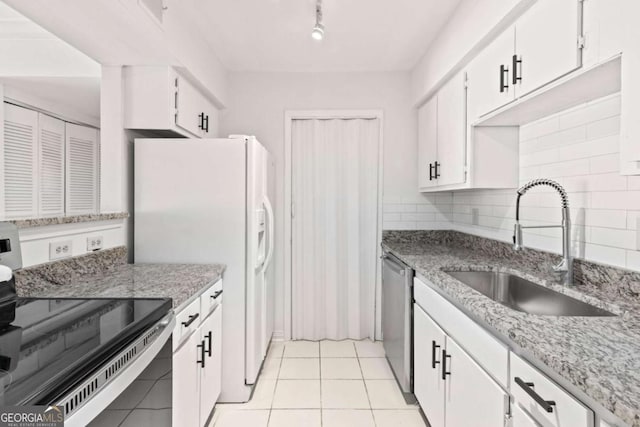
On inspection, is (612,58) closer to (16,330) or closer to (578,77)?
(578,77)

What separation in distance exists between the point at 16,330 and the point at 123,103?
168cm

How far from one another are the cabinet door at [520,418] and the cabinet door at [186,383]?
1217mm

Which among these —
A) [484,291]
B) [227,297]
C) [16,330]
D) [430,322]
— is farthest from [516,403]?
[227,297]

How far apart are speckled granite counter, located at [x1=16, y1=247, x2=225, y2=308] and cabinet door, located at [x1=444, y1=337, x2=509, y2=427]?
47.3 inches

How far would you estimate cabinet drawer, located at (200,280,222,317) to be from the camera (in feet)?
6.02

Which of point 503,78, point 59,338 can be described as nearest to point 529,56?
point 503,78

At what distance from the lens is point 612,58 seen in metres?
1.12

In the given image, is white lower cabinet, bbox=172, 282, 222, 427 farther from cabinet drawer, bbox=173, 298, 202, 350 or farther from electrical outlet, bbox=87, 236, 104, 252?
electrical outlet, bbox=87, 236, 104, 252

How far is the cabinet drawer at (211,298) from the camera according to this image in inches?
72.2

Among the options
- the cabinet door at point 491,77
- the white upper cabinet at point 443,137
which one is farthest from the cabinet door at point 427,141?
the cabinet door at point 491,77

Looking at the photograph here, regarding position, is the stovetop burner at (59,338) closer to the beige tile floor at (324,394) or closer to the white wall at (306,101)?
the beige tile floor at (324,394)

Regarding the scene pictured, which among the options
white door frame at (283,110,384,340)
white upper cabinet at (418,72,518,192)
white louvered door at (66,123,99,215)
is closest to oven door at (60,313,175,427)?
white louvered door at (66,123,99,215)

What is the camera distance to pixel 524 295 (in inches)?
72.5

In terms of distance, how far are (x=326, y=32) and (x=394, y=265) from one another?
1.78 meters
